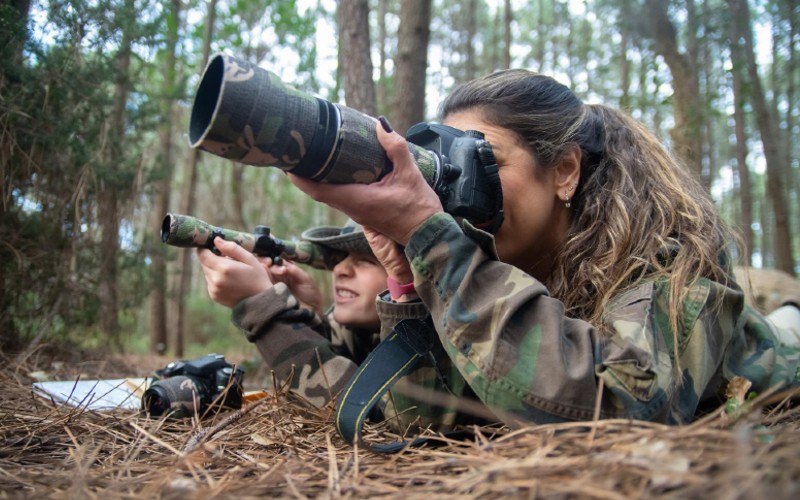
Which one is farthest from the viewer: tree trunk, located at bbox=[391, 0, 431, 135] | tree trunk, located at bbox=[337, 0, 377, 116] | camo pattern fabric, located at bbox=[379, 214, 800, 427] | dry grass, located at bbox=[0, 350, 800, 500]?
tree trunk, located at bbox=[391, 0, 431, 135]

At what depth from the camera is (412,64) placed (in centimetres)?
374

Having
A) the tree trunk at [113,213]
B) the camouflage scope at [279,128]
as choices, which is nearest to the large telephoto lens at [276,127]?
the camouflage scope at [279,128]

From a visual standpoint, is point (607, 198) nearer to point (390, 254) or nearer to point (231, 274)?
point (390, 254)

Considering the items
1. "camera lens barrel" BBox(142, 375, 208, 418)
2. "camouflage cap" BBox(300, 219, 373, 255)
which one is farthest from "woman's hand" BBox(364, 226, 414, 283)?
"camera lens barrel" BBox(142, 375, 208, 418)

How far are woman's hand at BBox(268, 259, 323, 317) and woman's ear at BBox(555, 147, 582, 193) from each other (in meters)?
1.13

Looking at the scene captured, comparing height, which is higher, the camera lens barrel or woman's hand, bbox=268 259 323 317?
woman's hand, bbox=268 259 323 317

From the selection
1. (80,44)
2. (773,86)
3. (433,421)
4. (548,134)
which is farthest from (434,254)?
(773,86)

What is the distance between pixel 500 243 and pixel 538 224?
0.13m

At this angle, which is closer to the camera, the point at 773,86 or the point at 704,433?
the point at 704,433

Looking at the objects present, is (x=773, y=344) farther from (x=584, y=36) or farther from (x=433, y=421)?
(x=584, y=36)

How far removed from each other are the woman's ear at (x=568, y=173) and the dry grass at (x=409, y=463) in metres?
0.77

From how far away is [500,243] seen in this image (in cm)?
164

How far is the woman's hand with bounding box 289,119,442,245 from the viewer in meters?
1.17

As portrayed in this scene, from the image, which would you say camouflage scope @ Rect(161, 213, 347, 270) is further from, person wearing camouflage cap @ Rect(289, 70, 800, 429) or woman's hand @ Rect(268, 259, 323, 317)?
person wearing camouflage cap @ Rect(289, 70, 800, 429)
